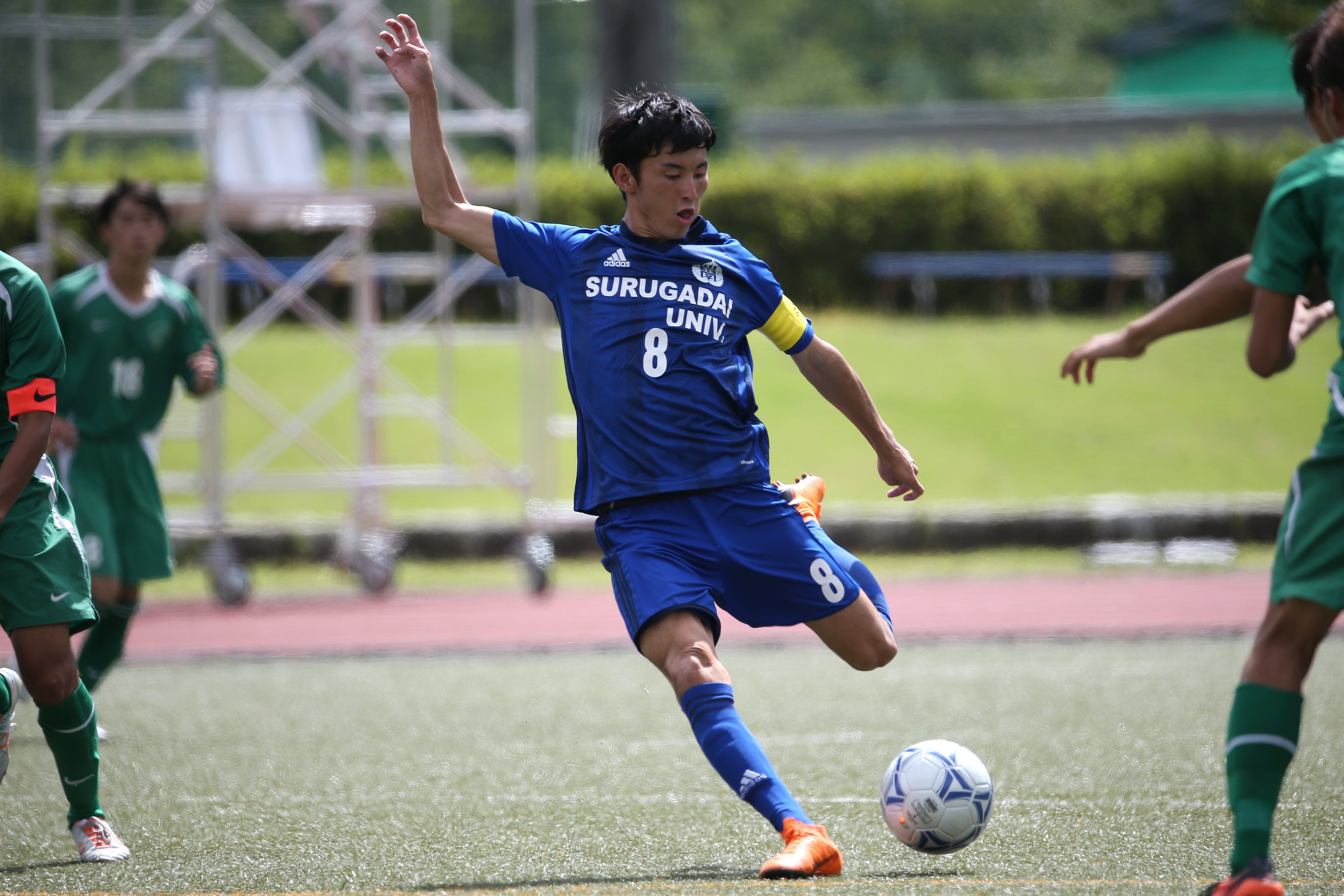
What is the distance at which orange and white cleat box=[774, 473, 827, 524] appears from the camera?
410cm

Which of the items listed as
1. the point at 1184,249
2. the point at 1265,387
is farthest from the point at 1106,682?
the point at 1184,249

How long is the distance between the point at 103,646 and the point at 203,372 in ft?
4.08

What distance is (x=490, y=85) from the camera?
144ft

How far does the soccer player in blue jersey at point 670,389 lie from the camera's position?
3.77m

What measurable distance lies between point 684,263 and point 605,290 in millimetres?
230

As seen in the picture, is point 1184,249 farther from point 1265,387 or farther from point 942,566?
point 942,566

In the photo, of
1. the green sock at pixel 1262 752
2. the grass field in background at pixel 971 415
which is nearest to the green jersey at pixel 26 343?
the green sock at pixel 1262 752

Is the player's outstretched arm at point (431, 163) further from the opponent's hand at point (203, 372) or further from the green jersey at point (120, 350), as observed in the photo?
the green jersey at point (120, 350)

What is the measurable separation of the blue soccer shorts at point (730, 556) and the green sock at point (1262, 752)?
1.13 meters

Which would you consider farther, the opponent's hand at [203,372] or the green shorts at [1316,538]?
the opponent's hand at [203,372]

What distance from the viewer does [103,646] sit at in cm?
608

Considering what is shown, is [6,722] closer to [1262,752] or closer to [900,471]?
[900,471]

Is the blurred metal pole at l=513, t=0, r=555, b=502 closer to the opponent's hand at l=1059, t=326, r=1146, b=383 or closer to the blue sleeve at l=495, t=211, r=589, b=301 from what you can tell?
the blue sleeve at l=495, t=211, r=589, b=301

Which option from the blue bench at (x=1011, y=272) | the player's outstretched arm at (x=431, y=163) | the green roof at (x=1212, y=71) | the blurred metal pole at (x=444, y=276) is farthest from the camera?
the green roof at (x=1212, y=71)
